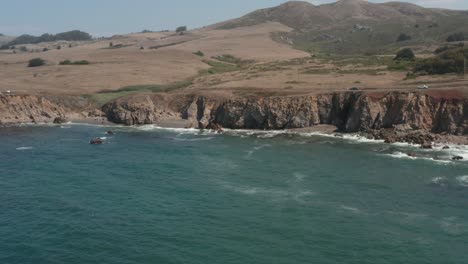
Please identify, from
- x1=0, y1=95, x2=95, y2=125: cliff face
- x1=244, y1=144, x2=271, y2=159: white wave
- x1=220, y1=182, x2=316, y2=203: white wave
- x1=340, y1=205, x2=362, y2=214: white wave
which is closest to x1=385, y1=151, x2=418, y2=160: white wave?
x1=244, y1=144, x2=271, y2=159: white wave

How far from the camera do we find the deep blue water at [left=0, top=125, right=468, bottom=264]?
1389 inches

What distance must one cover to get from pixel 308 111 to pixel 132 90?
151 ft

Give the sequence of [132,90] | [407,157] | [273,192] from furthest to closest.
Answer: [132,90]
[407,157]
[273,192]

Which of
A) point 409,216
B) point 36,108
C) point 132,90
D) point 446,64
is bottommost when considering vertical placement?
point 409,216

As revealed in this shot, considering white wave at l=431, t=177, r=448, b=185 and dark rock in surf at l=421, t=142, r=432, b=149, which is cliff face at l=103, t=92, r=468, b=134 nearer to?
dark rock in surf at l=421, t=142, r=432, b=149

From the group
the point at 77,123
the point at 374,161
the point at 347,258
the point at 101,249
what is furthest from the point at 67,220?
the point at 77,123

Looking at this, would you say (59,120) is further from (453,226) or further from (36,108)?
(453,226)

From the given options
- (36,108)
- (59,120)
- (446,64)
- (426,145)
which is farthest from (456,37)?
(36,108)

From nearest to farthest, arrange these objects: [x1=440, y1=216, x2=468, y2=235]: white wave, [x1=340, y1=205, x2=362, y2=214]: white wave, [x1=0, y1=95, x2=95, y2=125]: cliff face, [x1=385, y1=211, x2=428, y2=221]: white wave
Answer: [x1=440, y1=216, x2=468, y2=235]: white wave
[x1=385, y1=211, x2=428, y2=221]: white wave
[x1=340, y1=205, x2=362, y2=214]: white wave
[x1=0, y1=95, x2=95, y2=125]: cliff face

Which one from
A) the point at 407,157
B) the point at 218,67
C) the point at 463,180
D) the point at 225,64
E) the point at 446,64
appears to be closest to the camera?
the point at 463,180

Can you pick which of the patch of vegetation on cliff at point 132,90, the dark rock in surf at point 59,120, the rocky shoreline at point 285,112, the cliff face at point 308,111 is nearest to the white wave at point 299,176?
the rocky shoreline at point 285,112

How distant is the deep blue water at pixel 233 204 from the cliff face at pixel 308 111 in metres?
8.77

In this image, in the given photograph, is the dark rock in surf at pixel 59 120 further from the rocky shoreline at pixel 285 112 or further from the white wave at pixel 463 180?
the white wave at pixel 463 180

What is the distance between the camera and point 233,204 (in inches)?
1773
